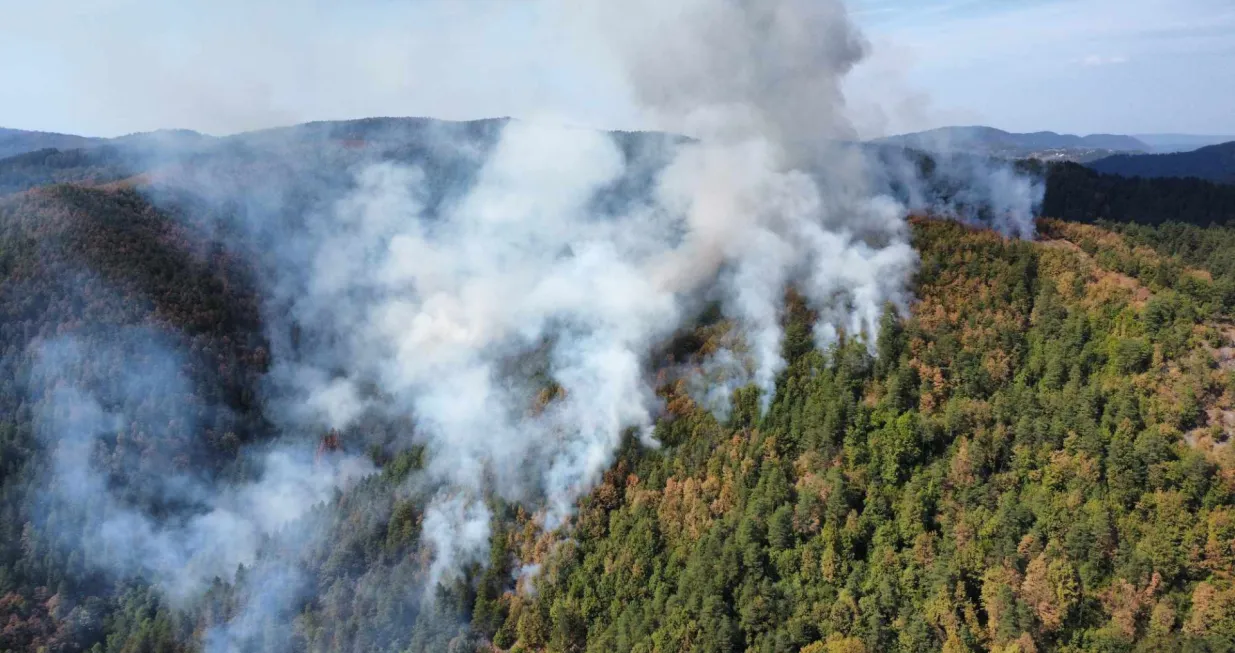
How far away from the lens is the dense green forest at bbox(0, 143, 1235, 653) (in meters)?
45.3

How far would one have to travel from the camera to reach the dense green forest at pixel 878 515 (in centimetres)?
4534

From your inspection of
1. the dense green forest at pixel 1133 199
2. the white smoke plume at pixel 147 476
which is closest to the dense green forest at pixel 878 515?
the white smoke plume at pixel 147 476

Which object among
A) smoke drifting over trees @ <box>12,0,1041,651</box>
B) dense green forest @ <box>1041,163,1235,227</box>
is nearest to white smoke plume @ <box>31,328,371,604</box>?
smoke drifting over trees @ <box>12,0,1041,651</box>

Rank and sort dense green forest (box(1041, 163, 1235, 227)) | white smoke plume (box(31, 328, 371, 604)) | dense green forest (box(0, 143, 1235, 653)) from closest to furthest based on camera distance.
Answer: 1. dense green forest (box(0, 143, 1235, 653))
2. white smoke plume (box(31, 328, 371, 604))
3. dense green forest (box(1041, 163, 1235, 227))

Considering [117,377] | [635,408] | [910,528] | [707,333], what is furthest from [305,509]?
[910,528]

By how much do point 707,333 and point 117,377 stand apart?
76744 millimetres

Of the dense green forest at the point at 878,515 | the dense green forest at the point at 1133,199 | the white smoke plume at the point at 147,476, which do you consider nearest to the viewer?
the dense green forest at the point at 878,515

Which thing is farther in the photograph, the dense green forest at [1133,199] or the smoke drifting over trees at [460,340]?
the dense green forest at [1133,199]

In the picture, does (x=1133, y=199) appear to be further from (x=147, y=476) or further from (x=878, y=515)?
(x=147, y=476)

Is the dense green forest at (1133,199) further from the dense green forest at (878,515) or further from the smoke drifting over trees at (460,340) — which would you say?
the dense green forest at (878,515)

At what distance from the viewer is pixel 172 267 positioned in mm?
111875

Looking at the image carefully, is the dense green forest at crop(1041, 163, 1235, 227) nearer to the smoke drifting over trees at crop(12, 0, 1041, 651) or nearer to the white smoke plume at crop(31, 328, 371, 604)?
the smoke drifting over trees at crop(12, 0, 1041, 651)

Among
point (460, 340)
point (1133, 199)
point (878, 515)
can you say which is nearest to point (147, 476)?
point (460, 340)

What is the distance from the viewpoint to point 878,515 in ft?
179
